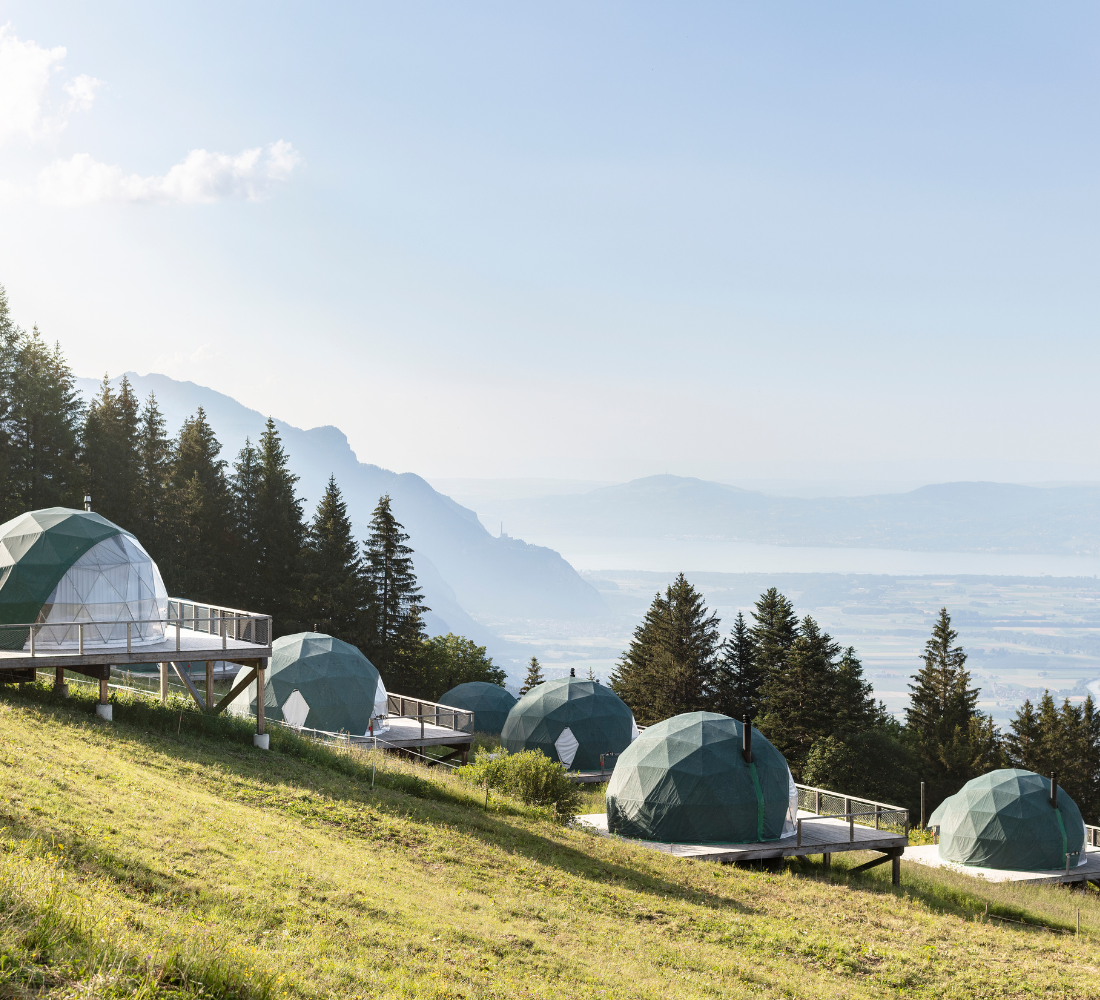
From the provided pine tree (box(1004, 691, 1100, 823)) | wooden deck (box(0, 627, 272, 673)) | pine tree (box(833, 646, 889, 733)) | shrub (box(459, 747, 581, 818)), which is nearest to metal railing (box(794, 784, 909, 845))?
shrub (box(459, 747, 581, 818))

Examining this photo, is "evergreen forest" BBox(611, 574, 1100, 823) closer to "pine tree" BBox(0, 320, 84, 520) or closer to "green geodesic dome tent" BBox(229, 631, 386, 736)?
"green geodesic dome tent" BBox(229, 631, 386, 736)

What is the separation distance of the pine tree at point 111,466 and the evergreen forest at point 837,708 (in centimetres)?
3447

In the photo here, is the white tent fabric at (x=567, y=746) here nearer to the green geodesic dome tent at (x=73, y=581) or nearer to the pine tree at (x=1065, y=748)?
the green geodesic dome tent at (x=73, y=581)

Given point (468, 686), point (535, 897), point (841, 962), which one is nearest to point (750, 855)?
point (841, 962)

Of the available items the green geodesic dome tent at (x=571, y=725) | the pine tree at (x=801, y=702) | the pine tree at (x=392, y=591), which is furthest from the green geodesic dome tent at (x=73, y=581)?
the pine tree at (x=801, y=702)

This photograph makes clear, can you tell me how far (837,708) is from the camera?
5722 centimetres

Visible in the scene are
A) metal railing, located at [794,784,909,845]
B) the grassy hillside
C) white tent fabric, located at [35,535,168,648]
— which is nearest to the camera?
the grassy hillside

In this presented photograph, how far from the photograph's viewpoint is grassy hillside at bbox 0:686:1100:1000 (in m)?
8.38

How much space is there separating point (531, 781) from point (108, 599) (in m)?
12.0

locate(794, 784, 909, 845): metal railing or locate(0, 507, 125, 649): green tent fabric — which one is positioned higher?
locate(0, 507, 125, 649): green tent fabric

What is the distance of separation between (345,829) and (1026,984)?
39.4ft

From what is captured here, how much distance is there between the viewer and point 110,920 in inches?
318

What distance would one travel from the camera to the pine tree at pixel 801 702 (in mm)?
56219

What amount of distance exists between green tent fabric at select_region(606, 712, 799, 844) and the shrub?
1.91m
